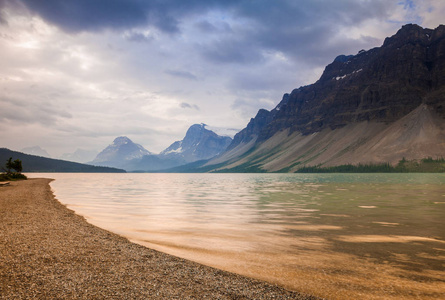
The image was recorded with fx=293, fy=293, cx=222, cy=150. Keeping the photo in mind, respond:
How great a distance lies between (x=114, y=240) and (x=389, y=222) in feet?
75.0

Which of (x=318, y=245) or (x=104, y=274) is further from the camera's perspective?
(x=318, y=245)

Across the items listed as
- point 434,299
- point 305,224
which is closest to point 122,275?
point 434,299

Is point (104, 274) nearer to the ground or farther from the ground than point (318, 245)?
farther from the ground

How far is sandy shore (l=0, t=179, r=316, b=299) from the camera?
1001 centimetres

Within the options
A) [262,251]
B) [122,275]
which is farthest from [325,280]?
[122,275]

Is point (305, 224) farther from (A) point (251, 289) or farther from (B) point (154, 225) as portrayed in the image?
(A) point (251, 289)

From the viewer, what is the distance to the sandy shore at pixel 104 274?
394 inches

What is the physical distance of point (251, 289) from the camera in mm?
10773

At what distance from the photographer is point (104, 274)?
38.8 feet

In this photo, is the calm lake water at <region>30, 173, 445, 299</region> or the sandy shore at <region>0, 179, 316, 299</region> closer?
the sandy shore at <region>0, 179, 316, 299</region>

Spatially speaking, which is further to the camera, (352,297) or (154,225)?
(154,225)

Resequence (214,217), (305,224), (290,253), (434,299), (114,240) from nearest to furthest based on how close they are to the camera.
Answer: (434,299) < (290,253) < (114,240) < (305,224) < (214,217)

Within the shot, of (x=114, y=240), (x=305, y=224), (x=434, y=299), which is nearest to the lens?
(x=434, y=299)

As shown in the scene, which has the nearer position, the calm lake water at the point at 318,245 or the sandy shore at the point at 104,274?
the sandy shore at the point at 104,274
